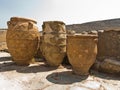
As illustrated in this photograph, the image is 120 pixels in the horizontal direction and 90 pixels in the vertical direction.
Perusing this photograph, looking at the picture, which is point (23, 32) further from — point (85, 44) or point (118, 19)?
point (118, 19)

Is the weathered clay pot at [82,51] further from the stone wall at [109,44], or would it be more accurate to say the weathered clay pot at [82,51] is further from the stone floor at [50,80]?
the stone wall at [109,44]

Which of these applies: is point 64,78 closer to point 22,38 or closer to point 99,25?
point 22,38

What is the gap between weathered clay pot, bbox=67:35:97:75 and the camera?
367cm

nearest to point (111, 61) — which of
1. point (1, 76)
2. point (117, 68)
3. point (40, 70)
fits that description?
point (117, 68)

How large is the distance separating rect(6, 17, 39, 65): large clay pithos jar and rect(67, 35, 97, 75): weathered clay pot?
115 cm

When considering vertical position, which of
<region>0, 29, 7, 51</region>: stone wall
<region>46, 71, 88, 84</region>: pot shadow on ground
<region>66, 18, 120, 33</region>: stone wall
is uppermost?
<region>66, 18, 120, 33</region>: stone wall

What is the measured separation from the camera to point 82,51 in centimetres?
368

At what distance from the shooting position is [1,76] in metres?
3.69

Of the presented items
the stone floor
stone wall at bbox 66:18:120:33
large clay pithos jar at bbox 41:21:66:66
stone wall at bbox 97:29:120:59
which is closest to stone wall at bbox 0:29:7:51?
stone wall at bbox 66:18:120:33

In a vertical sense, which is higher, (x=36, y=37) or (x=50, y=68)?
(x=36, y=37)

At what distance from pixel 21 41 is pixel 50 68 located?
3.27 ft

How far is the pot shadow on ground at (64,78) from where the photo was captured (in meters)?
3.46

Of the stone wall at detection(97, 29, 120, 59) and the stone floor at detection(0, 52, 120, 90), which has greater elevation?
the stone wall at detection(97, 29, 120, 59)

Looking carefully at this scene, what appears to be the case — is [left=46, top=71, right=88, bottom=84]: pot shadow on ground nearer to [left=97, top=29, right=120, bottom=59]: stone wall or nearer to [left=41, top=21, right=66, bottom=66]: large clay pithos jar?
[left=41, top=21, right=66, bottom=66]: large clay pithos jar
